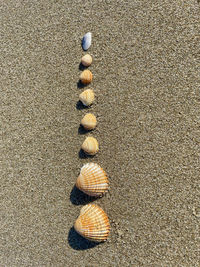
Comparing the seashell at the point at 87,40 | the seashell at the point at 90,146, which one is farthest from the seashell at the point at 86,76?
the seashell at the point at 90,146

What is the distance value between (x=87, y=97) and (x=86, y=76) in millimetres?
169

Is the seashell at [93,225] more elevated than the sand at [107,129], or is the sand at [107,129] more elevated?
the sand at [107,129]

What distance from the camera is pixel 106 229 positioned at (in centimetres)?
144

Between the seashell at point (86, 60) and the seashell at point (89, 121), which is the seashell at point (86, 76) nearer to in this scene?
the seashell at point (86, 60)

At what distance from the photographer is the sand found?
1433 mm

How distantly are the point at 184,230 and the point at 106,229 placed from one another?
0.56m

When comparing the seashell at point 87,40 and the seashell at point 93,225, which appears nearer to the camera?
the seashell at point 93,225

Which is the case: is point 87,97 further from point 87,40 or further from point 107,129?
point 87,40

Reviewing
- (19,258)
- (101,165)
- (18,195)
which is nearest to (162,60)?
(101,165)

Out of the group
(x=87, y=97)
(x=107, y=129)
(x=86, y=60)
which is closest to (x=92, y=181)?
(x=107, y=129)

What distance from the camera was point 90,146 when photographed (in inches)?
57.6

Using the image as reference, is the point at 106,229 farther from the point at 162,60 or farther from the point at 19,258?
the point at 162,60

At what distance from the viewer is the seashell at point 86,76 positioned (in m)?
1.51

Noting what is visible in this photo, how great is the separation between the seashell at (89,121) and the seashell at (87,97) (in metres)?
0.09
